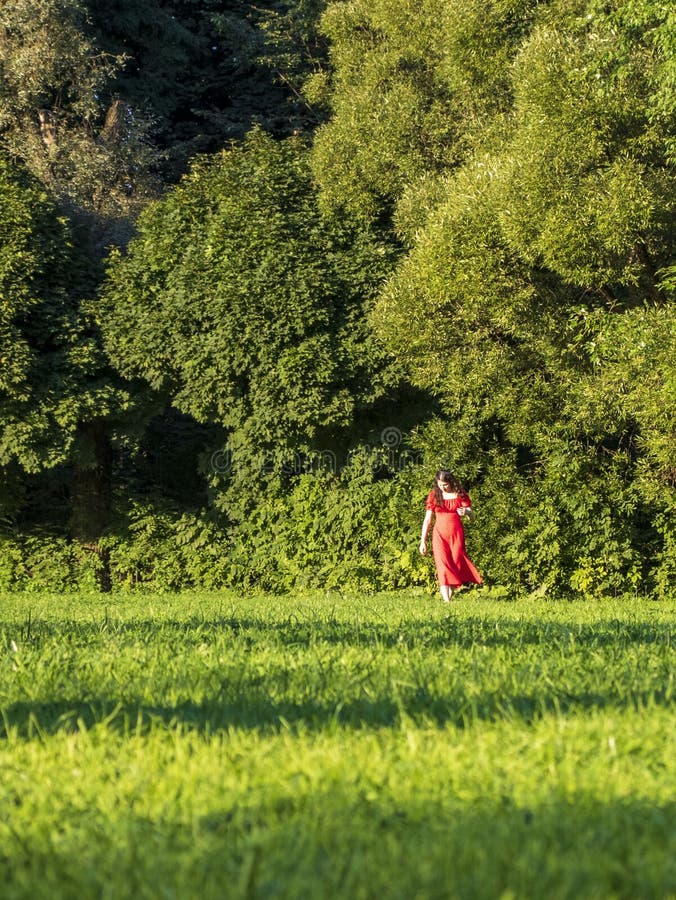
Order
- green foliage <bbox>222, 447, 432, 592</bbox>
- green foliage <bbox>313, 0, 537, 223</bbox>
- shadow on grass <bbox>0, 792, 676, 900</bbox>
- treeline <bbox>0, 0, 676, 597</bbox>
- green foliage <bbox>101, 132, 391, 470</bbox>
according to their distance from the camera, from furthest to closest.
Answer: green foliage <bbox>222, 447, 432, 592</bbox>, green foliage <bbox>101, 132, 391, 470</bbox>, green foliage <bbox>313, 0, 537, 223</bbox>, treeline <bbox>0, 0, 676, 597</bbox>, shadow on grass <bbox>0, 792, 676, 900</bbox>

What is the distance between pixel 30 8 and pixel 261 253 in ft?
27.6

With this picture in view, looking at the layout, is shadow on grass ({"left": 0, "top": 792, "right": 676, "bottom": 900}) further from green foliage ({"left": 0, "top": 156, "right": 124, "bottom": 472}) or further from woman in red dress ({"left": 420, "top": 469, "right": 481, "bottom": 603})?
green foliage ({"left": 0, "top": 156, "right": 124, "bottom": 472})

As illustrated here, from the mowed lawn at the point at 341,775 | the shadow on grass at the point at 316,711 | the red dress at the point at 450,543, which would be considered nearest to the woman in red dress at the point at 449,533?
the red dress at the point at 450,543

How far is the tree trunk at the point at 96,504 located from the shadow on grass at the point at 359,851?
2014 centimetres

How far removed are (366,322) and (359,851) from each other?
55.3ft

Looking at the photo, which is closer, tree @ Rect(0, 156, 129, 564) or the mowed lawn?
the mowed lawn

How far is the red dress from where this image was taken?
A: 1666 centimetres

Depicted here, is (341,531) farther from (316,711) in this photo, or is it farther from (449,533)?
(316,711)

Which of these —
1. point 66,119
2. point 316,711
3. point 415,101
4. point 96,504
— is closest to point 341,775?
point 316,711

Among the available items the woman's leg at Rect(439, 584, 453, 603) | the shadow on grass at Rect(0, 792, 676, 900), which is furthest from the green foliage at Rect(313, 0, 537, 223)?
the shadow on grass at Rect(0, 792, 676, 900)

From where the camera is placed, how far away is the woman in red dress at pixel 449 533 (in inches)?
655

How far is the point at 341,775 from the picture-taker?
3807 mm

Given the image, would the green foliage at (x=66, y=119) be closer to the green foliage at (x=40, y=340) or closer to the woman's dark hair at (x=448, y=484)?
the green foliage at (x=40, y=340)

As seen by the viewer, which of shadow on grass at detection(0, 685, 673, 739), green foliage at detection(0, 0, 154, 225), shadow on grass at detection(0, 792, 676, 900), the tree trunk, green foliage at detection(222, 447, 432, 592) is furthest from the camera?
green foliage at detection(0, 0, 154, 225)
